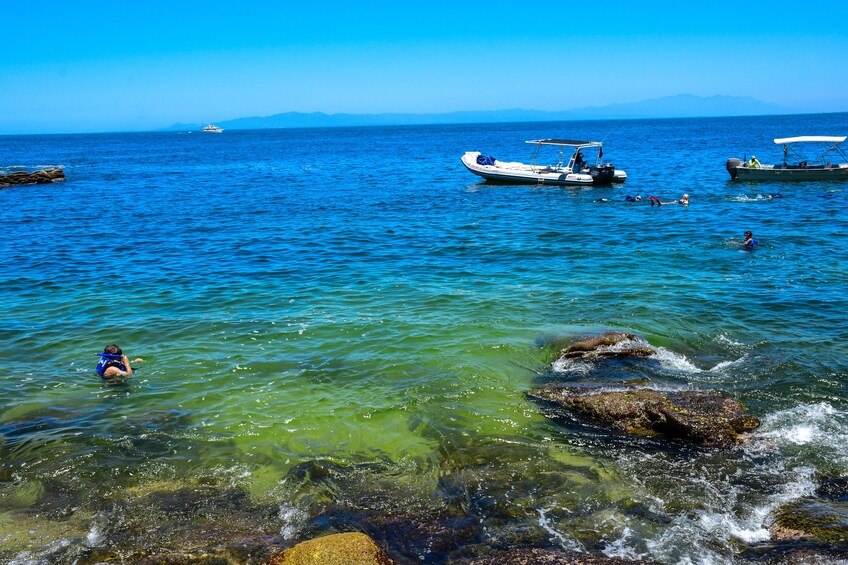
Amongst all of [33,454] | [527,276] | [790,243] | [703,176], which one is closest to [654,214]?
[790,243]

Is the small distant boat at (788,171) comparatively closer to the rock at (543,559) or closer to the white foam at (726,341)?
the white foam at (726,341)

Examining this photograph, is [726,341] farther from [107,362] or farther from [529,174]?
[529,174]

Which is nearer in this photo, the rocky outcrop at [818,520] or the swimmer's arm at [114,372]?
the rocky outcrop at [818,520]

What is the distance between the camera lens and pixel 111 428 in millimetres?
11547

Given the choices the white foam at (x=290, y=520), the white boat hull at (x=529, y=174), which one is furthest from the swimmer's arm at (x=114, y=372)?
the white boat hull at (x=529, y=174)

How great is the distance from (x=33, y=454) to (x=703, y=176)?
50.2m

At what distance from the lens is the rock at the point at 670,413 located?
10273 millimetres

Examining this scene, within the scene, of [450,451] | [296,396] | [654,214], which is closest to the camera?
[450,451]

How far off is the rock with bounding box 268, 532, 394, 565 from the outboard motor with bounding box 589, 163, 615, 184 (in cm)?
3965

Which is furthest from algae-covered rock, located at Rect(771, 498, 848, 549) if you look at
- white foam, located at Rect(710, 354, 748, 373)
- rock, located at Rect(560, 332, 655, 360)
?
rock, located at Rect(560, 332, 655, 360)

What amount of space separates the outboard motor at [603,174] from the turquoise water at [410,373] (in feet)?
41.1

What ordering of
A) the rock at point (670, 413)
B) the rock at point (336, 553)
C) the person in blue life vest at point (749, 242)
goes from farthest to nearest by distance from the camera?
1. the person in blue life vest at point (749, 242)
2. the rock at point (670, 413)
3. the rock at point (336, 553)

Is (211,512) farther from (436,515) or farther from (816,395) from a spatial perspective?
(816,395)

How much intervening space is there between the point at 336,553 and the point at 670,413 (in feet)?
20.9
